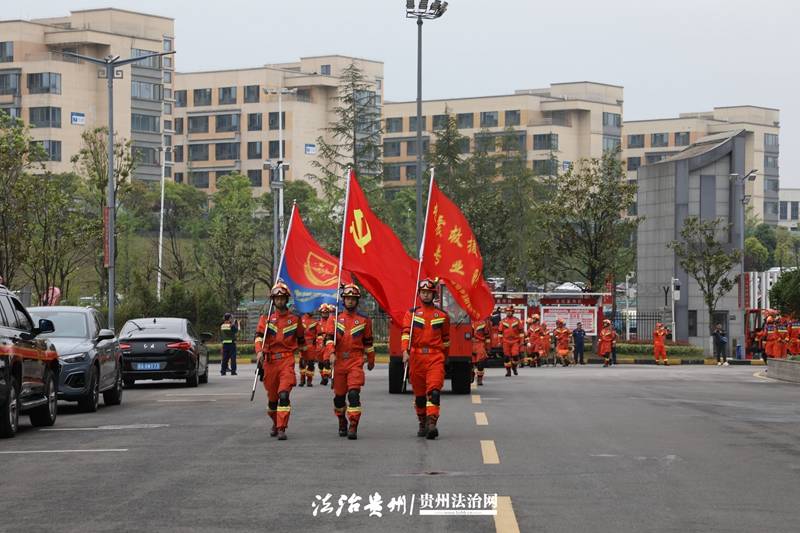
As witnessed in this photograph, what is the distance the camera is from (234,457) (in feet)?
47.8

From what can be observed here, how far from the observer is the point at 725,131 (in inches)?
6324

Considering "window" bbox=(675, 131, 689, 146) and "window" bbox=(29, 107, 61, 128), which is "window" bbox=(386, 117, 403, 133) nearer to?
"window" bbox=(675, 131, 689, 146)

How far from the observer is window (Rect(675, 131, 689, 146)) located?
157625mm

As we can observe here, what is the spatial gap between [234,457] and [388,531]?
199 inches

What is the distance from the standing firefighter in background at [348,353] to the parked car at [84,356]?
243 inches

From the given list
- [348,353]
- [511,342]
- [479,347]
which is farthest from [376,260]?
[511,342]

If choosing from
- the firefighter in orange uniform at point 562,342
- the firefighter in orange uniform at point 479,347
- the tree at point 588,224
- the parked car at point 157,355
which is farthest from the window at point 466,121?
the parked car at point 157,355

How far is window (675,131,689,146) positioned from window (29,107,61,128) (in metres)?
73.1

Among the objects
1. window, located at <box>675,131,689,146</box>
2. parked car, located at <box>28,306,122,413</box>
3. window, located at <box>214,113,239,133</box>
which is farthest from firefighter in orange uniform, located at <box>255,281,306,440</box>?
window, located at <box>675,131,689,146</box>

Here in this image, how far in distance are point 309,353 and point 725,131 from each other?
135524 millimetres

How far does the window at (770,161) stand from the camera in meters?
171

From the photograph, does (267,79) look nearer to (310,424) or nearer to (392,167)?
(392,167)

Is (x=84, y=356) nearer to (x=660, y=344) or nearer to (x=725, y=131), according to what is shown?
(x=660, y=344)

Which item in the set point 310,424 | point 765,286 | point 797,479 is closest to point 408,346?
point 310,424
